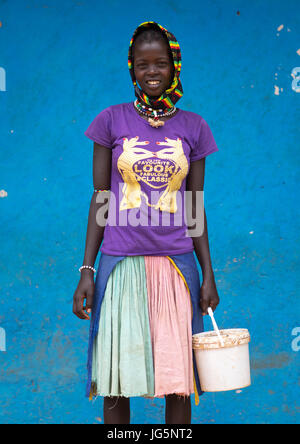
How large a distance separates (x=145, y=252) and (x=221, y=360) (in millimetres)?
515

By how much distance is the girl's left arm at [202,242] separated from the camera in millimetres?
2541

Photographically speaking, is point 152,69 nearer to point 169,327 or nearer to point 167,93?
point 167,93

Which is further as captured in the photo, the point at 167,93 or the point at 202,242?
the point at 202,242

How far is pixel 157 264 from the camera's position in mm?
2434

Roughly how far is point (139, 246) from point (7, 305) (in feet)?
5.26

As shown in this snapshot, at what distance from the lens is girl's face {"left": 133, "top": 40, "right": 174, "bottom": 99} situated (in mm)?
2406

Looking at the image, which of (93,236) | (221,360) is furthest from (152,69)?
(221,360)

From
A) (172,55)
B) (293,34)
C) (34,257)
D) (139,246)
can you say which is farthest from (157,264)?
(293,34)

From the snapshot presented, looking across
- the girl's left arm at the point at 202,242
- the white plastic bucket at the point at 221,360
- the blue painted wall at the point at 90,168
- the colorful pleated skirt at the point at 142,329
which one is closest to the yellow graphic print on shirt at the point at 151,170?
the girl's left arm at the point at 202,242

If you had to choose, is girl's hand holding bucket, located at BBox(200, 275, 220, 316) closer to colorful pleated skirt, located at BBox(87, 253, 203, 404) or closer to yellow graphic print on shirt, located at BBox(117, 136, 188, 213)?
colorful pleated skirt, located at BBox(87, 253, 203, 404)

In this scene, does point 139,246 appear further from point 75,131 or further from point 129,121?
point 75,131

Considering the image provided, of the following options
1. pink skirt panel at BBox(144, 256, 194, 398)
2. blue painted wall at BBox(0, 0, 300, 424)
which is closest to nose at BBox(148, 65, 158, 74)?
pink skirt panel at BBox(144, 256, 194, 398)

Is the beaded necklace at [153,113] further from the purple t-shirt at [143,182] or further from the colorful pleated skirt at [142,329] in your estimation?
the colorful pleated skirt at [142,329]

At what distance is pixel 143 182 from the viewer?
2393mm
